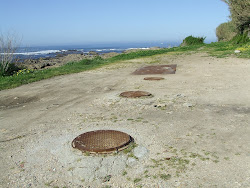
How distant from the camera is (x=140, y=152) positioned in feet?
11.2

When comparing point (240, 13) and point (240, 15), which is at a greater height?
point (240, 13)

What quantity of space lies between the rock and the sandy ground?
2.2 inches

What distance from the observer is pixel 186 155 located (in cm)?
328

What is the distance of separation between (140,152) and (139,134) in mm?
615

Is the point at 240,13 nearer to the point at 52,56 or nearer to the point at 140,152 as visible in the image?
the point at 140,152

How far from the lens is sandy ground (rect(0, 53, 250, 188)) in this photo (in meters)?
2.89

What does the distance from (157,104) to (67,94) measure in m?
2.76

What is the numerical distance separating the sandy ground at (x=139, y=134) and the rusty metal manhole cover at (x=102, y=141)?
4.7 inches

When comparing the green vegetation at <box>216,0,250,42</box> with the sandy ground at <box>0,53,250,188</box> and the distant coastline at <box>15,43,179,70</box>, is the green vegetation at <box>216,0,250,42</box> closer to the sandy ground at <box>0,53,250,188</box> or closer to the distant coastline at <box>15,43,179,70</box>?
the distant coastline at <box>15,43,179,70</box>

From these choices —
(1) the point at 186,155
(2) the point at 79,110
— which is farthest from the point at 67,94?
(1) the point at 186,155

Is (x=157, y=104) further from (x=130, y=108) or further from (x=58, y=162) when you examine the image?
(x=58, y=162)

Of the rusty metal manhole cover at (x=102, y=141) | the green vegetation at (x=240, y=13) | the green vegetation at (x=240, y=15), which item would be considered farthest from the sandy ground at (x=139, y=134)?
the green vegetation at (x=240, y=13)

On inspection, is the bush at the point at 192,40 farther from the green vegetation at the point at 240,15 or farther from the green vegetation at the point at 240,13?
the green vegetation at the point at 240,13

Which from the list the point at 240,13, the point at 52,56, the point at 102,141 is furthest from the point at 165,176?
the point at 52,56
